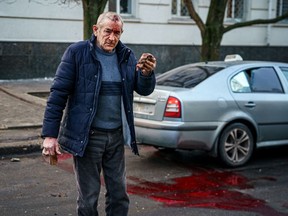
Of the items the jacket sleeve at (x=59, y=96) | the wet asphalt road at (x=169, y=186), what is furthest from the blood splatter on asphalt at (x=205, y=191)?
the jacket sleeve at (x=59, y=96)

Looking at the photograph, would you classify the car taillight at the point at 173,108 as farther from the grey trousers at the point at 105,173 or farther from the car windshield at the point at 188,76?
the grey trousers at the point at 105,173

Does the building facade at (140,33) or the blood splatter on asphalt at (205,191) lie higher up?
the building facade at (140,33)

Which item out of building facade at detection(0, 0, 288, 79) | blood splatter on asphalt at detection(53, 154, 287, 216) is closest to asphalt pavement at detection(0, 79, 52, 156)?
building facade at detection(0, 0, 288, 79)

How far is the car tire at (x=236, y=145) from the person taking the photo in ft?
23.8

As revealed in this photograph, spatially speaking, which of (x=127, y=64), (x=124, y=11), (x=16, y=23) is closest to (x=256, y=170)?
(x=127, y=64)

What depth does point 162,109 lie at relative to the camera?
7.04 m

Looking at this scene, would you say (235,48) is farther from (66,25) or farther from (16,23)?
(16,23)

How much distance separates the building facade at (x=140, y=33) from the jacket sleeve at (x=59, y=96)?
1233 centimetres

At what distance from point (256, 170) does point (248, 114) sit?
0.81 metres

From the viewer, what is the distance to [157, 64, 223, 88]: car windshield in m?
7.46

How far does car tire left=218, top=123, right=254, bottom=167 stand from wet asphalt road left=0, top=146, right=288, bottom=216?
150 millimetres

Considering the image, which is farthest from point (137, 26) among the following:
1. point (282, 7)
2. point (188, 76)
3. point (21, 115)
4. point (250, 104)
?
point (250, 104)

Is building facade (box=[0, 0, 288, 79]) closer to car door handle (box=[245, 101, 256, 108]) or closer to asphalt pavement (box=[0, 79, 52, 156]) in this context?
asphalt pavement (box=[0, 79, 52, 156])

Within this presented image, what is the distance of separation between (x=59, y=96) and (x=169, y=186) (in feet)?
9.43
